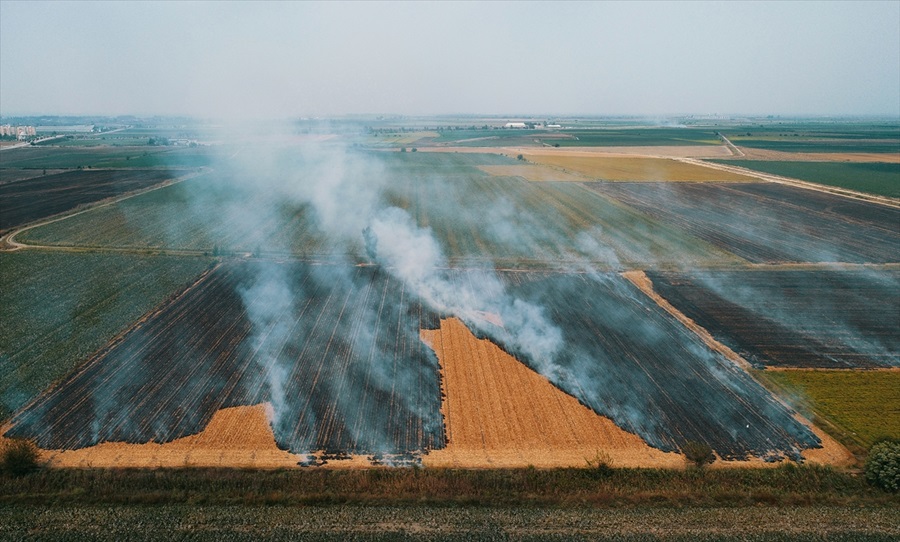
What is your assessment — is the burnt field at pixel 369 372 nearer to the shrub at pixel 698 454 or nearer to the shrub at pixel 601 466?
the shrub at pixel 698 454

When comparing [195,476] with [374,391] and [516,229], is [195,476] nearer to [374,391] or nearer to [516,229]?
[374,391]

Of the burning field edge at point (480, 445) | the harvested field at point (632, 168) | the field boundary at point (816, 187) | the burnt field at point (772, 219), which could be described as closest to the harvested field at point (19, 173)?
the burning field edge at point (480, 445)

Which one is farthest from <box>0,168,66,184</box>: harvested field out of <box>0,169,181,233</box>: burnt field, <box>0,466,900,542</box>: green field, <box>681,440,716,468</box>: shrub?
<box>681,440,716,468</box>: shrub

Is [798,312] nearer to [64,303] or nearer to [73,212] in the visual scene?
[64,303]

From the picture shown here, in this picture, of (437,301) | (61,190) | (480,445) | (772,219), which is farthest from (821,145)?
(61,190)

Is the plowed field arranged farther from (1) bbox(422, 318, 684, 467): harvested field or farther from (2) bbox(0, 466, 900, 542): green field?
(2) bbox(0, 466, 900, 542): green field
